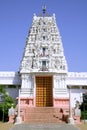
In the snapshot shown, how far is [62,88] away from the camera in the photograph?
33188 millimetres

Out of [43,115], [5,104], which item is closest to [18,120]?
[43,115]

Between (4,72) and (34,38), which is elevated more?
(34,38)

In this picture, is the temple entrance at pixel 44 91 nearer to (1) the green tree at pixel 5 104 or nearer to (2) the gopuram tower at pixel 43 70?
(2) the gopuram tower at pixel 43 70

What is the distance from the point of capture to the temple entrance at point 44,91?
33125 mm

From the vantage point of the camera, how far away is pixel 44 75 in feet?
110

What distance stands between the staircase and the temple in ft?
7.70

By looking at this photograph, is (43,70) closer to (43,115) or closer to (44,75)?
(44,75)

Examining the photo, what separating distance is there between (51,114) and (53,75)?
622 cm

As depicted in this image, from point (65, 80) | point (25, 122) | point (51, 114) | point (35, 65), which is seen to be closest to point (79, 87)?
point (65, 80)

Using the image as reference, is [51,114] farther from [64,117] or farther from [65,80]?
[65,80]

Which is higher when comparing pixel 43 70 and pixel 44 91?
pixel 43 70

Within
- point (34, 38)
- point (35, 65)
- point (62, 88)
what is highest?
point (34, 38)

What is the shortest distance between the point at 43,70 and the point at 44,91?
223 centimetres

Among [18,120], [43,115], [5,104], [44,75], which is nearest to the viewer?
[18,120]
